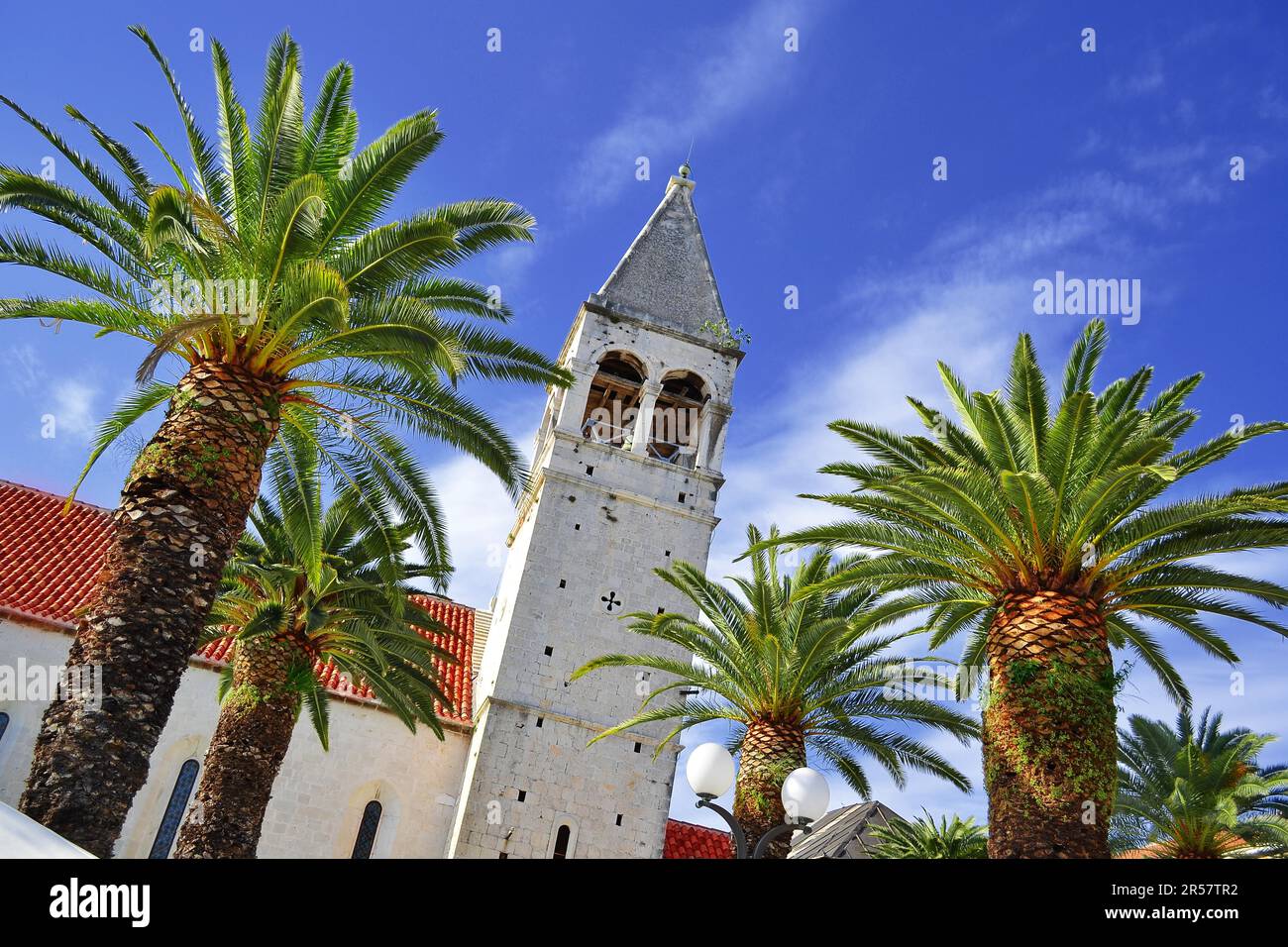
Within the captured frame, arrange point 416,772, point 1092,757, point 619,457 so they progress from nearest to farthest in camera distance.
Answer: point 1092,757
point 416,772
point 619,457

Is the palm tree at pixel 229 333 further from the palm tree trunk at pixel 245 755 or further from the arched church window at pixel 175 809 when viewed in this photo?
the arched church window at pixel 175 809

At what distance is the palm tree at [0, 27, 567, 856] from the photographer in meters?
9.95

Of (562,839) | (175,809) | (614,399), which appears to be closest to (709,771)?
(562,839)

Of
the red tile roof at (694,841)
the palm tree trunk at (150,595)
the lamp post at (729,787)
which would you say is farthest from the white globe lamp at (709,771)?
the red tile roof at (694,841)

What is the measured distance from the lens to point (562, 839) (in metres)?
22.8

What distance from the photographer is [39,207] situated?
11.4m

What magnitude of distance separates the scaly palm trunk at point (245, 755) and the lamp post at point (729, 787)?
26.2ft

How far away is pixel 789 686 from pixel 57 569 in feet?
53.9

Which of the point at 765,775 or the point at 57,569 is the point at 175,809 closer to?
the point at 57,569

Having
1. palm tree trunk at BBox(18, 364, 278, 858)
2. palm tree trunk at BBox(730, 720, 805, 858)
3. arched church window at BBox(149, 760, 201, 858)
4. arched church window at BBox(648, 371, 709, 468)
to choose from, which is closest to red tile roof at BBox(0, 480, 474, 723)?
arched church window at BBox(149, 760, 201, 858)

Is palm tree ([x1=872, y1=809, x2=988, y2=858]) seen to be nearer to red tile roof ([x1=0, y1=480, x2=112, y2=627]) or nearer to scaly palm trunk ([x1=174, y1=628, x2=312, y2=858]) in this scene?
scaly palm trunk ([x1=174, y1=628, x2=312, y2=858])
